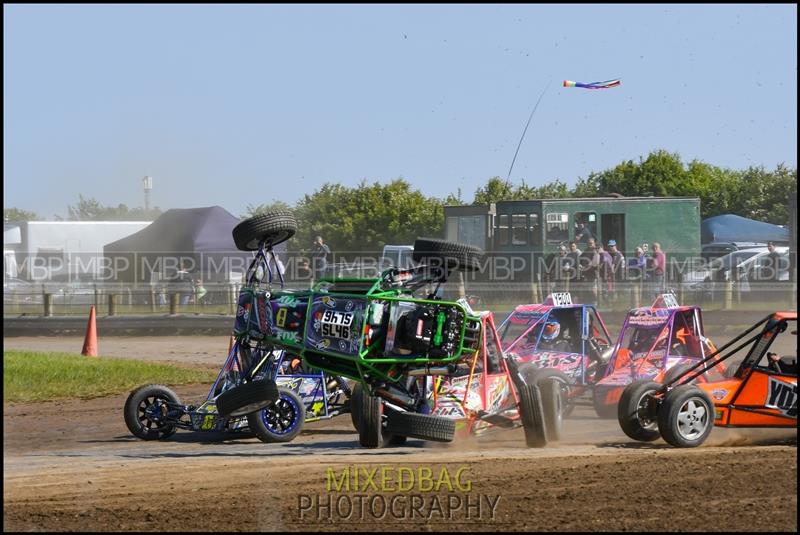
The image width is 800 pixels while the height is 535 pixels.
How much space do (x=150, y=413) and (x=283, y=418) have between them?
1.43 m

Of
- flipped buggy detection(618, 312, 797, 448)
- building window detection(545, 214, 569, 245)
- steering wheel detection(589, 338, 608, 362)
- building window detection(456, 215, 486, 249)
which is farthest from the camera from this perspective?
building window detection(545, 214, 569, 245)

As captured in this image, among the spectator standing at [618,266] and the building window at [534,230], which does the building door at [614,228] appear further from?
the building window at [534,230]

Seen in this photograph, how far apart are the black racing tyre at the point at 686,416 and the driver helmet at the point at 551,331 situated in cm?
344

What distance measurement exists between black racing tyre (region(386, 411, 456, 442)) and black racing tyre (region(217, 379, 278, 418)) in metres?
1.15

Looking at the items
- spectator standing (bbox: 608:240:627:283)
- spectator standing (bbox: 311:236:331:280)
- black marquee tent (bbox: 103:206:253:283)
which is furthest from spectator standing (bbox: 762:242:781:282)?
black marquee tent (bbox: 103:206:253:283)

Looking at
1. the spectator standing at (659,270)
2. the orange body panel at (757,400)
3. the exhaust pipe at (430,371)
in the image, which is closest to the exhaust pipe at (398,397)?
the exhaust pipe at (430,371)

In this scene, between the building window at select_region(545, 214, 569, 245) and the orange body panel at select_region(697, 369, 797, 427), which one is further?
the building window at select_region(545, 214, 569, 245)

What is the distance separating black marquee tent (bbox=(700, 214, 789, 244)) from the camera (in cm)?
2925

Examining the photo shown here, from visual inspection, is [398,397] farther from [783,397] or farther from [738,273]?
[738,273]

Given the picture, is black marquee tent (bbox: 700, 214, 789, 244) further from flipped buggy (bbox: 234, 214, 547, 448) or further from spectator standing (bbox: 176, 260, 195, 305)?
flipped buggy (bbox: 234, 214, 547, 448)

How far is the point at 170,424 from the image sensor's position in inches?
415

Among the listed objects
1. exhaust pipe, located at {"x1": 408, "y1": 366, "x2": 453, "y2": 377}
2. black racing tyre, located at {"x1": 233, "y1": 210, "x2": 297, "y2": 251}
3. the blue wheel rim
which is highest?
black racing tyre, located at {"x1": 233, "y1": 210, "x2": 297, "y2": 251}

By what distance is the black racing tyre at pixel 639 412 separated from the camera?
9.58 meters

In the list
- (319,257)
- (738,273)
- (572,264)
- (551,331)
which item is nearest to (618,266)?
(572,264)
